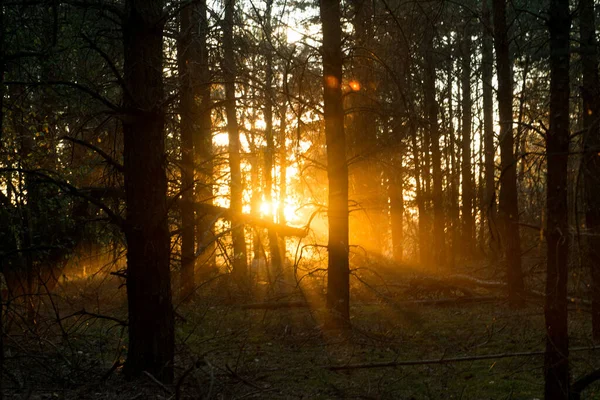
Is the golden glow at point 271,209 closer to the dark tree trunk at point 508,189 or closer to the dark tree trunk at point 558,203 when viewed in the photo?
the dark tree trunk at point 558,203

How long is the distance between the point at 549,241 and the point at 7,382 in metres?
6.59

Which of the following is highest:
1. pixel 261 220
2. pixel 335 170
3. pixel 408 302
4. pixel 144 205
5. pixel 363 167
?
pixel 363 167

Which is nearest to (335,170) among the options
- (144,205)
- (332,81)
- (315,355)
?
(332,81)

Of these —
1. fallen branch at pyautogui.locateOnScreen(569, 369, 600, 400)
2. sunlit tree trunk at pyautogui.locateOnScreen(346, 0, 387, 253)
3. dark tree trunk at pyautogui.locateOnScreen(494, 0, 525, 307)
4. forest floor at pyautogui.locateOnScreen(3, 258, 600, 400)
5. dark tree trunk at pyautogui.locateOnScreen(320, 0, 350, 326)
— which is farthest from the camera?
sunlit tree trunk at pyautogui.locateOnScreen(346, 0, 387, 253)

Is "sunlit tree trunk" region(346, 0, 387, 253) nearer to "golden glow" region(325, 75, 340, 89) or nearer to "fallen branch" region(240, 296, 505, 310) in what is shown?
"golden glow" region(325, 75, 340, 89)

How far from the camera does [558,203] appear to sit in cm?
514

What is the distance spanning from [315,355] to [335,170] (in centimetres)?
362

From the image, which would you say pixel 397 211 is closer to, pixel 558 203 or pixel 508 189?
pixel 508 189

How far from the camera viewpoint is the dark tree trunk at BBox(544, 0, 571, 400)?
5.13m

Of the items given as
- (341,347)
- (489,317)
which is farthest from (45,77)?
(489,317)

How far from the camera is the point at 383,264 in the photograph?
2408 centimetres

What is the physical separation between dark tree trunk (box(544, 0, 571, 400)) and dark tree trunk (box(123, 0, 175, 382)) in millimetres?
4406

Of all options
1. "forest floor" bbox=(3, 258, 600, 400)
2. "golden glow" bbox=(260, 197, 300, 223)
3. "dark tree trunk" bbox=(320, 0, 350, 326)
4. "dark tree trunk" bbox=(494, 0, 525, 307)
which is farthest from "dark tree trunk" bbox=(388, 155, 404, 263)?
"dark tree trunk" bbox=(320, 0, 350, 326)

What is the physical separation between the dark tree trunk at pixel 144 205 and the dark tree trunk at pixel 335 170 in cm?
457
